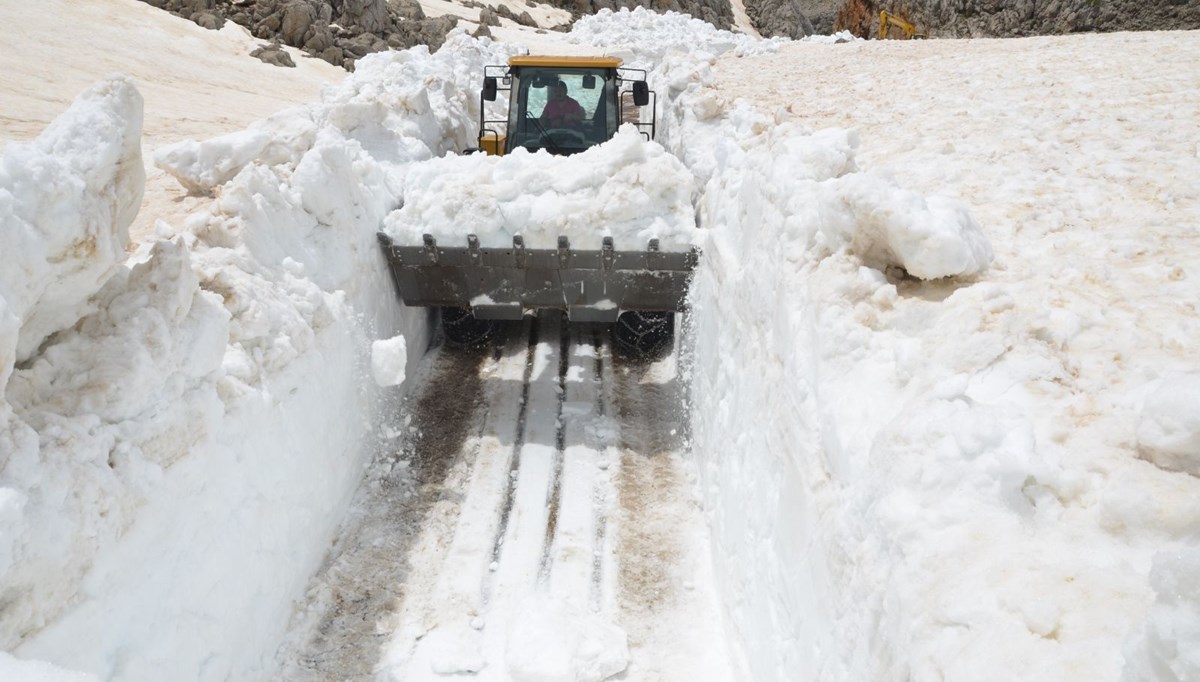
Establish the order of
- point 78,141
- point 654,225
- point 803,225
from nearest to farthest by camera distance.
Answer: point 78,141 < point 803,225 < point 654,225

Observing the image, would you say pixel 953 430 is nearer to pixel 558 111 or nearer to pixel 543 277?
pixel 543 277

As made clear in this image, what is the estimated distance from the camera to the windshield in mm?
8203

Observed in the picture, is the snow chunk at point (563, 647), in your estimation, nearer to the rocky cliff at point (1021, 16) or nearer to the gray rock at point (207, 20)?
the gray rock at point (207, 20)

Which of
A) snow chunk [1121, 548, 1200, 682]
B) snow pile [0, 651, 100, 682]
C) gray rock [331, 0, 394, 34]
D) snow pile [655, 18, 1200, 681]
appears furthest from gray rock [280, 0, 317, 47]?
snow chunk [1121, 548, 1200, 682]

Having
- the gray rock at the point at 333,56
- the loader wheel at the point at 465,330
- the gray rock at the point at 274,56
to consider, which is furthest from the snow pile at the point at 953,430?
the gray rock at the point at 333,56

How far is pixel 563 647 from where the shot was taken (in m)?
4.22

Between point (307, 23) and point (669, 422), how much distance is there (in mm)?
18191

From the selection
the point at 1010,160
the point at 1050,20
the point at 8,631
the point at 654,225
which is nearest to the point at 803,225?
the point at 1010,160

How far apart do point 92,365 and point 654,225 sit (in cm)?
396

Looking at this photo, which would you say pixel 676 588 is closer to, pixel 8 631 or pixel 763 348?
pixel 763 348

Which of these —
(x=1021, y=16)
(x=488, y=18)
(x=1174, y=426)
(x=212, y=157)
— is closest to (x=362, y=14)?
(x=488, y=18)

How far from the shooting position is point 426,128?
8.66 m

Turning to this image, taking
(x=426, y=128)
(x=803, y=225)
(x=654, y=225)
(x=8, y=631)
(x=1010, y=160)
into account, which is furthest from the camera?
(x=426, y=128)

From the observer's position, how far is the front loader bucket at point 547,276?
241 inches
